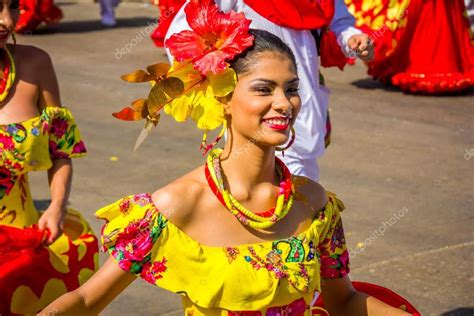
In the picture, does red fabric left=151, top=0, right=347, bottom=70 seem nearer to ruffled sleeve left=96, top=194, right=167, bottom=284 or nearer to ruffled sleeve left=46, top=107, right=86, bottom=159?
ruffled sleeve left=46, top=107, right=86, bottom=159

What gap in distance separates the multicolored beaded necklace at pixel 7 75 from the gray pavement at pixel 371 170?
173 cm

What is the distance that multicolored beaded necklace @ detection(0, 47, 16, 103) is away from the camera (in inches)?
180

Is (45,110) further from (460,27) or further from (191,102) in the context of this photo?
(460,27)

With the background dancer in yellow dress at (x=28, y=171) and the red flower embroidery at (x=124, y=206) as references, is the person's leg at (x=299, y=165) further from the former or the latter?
the red flower embroidery at (x=124, y=206)

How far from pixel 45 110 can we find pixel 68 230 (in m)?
0.57

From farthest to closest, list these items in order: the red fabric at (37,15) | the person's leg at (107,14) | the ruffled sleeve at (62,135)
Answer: the person's leg at (107,14) → the red fabric at (37,15) → the ruffled sleeve at (62,135)

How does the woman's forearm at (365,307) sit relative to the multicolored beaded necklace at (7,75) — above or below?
below

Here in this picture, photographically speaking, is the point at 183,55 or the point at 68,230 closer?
the point at 183,55

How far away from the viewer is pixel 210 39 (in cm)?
343

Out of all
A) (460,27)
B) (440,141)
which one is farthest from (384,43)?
(440,141)

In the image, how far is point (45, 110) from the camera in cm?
464

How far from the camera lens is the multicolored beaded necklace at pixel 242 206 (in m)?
3.29

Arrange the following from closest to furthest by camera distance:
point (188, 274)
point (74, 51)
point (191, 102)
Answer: point (188, 274) < point (191, 102) < point (74, 51)

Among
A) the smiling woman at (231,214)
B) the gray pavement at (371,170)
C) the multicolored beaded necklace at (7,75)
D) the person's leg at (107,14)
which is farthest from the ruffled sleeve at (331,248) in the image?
the person's leg at (107,14)
